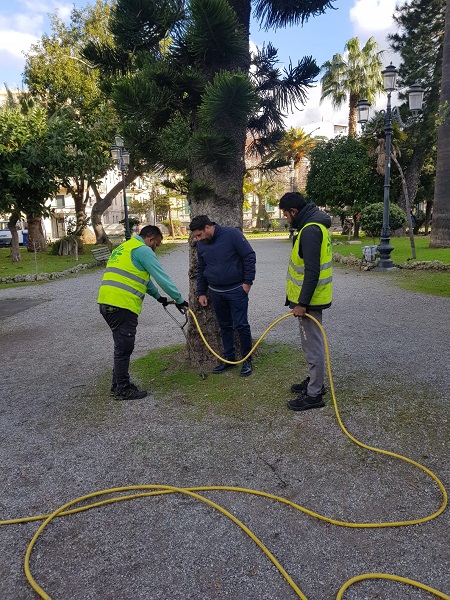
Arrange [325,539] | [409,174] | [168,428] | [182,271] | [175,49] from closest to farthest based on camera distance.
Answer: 1. [325,539]
2. [168,428]
3. [175,49]
4. [182,271]
5. [409,174]

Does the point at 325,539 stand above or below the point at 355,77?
below

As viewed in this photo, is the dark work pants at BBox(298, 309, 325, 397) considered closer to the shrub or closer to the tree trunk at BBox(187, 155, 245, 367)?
the tree trunk at BBox(187, 155, 245, 367)

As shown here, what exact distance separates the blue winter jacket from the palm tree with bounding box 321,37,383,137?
30130 millimetres

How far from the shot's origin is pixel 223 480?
3.04m

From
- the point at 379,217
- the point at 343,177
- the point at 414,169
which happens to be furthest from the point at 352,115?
the point at 379,217

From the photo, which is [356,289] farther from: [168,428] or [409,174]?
[409,174]

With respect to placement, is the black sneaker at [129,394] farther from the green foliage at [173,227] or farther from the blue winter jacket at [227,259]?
the green foliage at [173,227]

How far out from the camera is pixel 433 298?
30.7 feet

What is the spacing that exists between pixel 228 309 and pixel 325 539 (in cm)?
273

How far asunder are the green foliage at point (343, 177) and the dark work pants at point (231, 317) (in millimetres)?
22788

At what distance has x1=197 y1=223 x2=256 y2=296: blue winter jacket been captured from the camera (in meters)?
4.61

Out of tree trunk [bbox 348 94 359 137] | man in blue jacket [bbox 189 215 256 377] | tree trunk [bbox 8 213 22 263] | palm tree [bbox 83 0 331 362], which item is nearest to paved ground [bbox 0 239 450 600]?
man in blue jacket [bbox 189 215 256 377]

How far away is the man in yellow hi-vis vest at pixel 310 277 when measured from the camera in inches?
146

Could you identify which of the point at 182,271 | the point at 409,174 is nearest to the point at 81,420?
the point at 182,271
